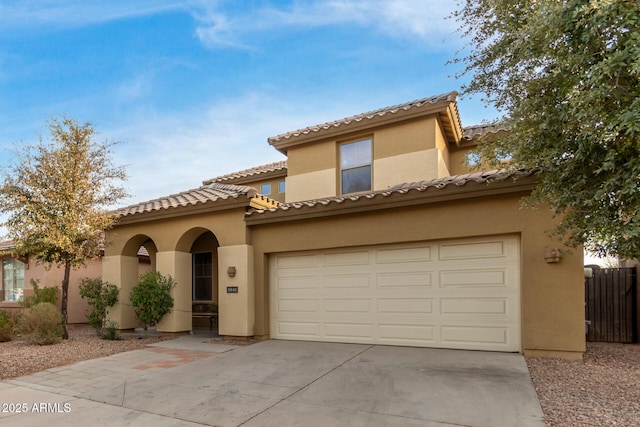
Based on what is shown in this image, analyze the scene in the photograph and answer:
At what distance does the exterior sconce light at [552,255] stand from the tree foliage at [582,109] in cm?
165

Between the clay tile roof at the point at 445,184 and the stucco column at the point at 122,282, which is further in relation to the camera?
the stucco column at the point at 122,282

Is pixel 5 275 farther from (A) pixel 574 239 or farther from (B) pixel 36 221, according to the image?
(A) pixel 574 239

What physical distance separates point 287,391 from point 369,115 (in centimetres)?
843

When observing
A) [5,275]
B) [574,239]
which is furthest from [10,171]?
[574,239]

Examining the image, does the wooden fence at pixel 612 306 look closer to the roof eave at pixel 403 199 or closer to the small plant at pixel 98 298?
the roof eave at pixel 403 199

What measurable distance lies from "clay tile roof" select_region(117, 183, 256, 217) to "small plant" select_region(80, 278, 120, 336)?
228 centimetres

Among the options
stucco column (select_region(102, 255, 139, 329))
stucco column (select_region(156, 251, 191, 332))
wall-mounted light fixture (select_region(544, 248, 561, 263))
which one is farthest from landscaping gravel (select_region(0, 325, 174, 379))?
wall-mounted light fixture (select_region(544, 248, 561, 263))

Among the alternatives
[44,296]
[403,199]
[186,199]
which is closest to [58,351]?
[186,199]

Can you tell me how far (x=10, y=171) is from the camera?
10.1m

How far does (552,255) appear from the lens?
7043mm

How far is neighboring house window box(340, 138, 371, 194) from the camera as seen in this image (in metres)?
11.7

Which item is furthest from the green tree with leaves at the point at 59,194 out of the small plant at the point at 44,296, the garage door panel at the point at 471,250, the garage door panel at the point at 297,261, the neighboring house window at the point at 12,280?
the garage door panel at the point at 471,250

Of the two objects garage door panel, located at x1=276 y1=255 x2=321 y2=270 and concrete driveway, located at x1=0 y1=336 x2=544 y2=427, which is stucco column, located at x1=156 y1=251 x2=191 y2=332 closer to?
concrete driveway, located at x1=0 y1=336 x2=544 y2=427

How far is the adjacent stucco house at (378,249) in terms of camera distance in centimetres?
741
